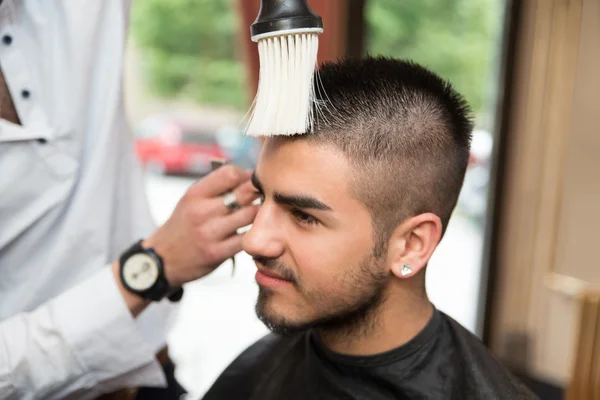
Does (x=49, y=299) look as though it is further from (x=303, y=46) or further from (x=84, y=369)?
(x=303, y=46)

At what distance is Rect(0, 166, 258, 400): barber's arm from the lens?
1.14m

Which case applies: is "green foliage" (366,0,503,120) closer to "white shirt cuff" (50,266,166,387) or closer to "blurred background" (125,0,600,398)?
"blurred background" (125,0,600,398)

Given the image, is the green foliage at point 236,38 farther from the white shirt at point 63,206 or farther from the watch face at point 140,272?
the watch face at point 140,272

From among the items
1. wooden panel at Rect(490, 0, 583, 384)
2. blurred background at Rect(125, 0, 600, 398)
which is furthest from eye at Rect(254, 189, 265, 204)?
wooden panel at Rect(490, 0, 583, 384)

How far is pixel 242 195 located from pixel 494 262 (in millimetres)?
1849

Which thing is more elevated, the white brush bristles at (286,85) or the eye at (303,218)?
the white brush bristles at (286,85)

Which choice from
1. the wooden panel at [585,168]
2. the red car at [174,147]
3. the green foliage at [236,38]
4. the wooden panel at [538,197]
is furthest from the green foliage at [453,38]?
the red car at [174,147]

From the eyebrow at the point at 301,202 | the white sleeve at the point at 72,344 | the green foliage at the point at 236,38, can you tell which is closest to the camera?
the eyebrow at the point at 301,202

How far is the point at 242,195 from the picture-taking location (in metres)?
1.18

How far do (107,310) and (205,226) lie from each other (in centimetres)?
27

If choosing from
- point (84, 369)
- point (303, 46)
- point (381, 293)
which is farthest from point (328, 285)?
point (84, 369)

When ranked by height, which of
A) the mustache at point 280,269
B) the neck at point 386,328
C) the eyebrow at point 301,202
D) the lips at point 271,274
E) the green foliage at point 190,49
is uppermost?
the green foliage at point 190,49

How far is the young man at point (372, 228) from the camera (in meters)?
1.02

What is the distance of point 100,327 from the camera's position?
118 centimetres
